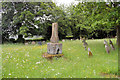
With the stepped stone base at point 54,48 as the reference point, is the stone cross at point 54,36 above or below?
above

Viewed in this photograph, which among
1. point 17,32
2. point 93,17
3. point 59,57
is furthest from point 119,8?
point 17,32

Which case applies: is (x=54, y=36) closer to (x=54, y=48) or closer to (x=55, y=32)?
(x=55, y=32)

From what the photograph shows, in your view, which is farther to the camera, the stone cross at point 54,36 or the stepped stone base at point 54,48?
the stone cross at point 54,36

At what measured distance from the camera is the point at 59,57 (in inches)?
343

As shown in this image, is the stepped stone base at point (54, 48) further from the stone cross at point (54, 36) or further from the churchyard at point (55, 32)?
the stone cross at point (54, 36)

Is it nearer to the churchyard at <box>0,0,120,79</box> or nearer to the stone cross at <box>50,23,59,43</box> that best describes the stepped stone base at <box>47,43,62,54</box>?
A: the churchyard at <box>0,0,120,79</box>

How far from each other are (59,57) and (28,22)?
12488mm

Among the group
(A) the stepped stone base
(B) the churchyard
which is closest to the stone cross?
(B) the churchyard

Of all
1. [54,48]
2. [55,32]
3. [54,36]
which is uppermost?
[55,32]

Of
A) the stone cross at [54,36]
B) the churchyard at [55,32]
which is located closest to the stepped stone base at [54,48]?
the churchyard at [55,32]

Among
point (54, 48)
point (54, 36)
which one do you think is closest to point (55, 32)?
point (54, 36)

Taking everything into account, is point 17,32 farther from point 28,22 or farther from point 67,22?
point 67,22

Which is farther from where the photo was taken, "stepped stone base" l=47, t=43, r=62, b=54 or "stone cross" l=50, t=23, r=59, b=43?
"stone cross" l=50, t=23, r=59, b=43

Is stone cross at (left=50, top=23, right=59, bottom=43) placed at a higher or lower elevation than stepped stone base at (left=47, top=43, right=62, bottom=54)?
higher
